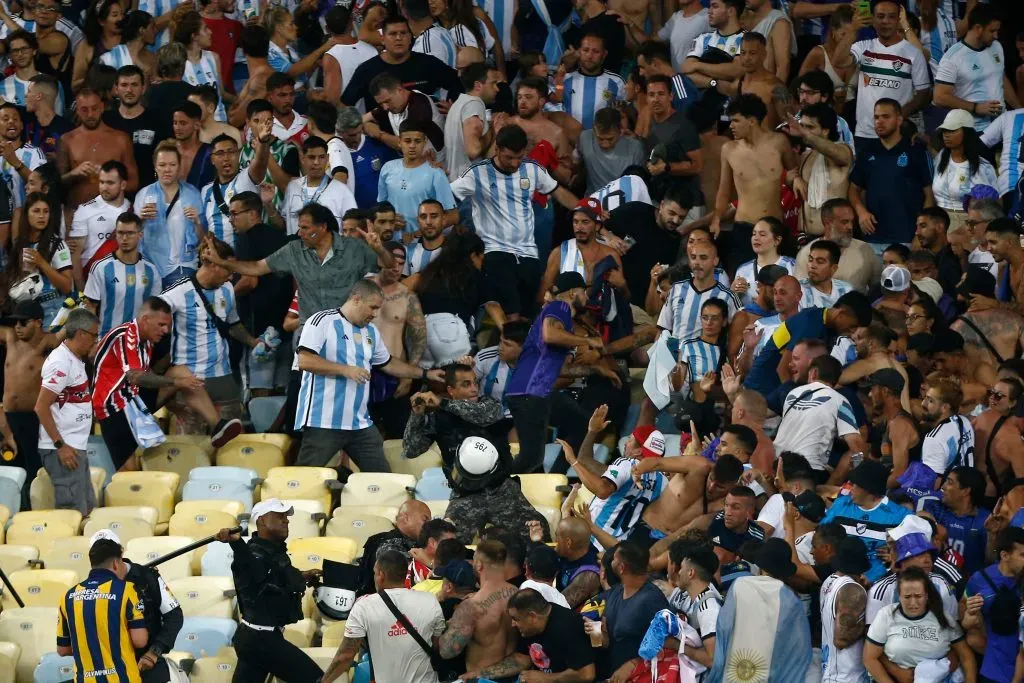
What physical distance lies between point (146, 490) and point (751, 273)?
4.12 meters

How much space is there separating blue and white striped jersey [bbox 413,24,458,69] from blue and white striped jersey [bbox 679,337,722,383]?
3754mm

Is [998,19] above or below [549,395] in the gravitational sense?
above

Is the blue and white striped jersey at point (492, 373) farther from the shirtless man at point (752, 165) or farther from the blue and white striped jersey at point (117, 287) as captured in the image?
the blue and white striped jersey at point (117, 287)

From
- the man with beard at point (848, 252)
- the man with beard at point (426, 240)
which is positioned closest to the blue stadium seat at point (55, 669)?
the man with beard at point (426, 240)

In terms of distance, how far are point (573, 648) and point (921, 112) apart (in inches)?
274

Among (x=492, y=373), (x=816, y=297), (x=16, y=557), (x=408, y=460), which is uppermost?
Result: (x=816, y=297)

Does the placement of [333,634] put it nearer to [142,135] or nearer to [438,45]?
[142,135]

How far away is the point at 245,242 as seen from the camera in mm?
14453

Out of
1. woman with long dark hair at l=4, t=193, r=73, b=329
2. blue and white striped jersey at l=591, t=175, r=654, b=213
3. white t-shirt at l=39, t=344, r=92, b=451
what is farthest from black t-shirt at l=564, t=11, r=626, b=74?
white t-shirt at l=39, t=344, r=92, b=451

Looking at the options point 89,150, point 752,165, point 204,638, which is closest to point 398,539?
point 204,638

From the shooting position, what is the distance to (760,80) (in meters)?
15.2

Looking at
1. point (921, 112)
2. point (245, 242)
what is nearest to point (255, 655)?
point (245, 242)

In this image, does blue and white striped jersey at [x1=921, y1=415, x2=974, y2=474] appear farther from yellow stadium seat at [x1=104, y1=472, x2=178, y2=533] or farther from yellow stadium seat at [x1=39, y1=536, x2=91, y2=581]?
yellow stadium seat at [x1=39, y1=536, x2=91, y2=581]

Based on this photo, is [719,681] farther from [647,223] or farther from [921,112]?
[921,112]
